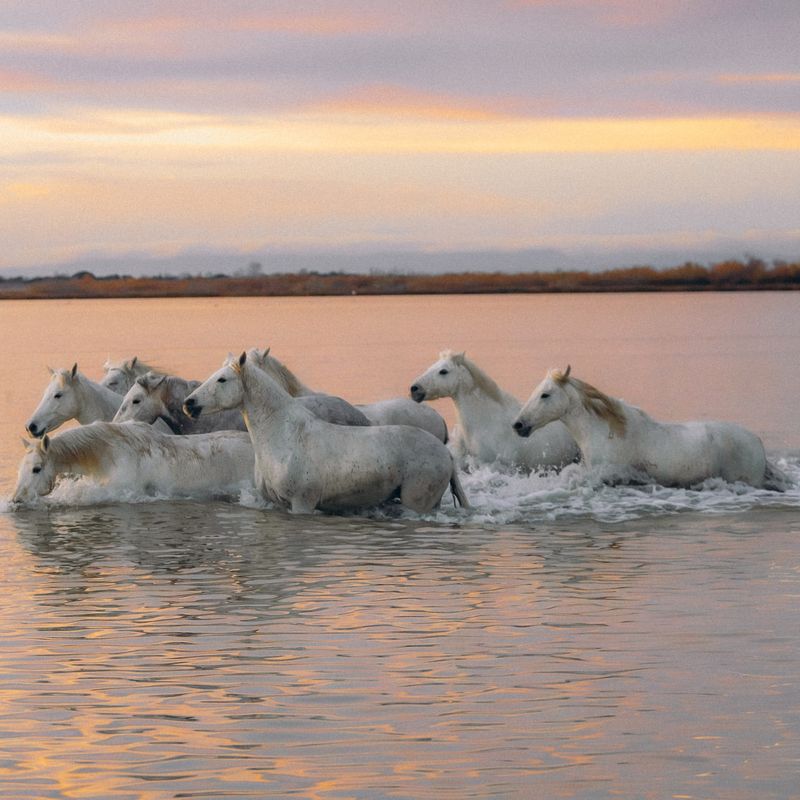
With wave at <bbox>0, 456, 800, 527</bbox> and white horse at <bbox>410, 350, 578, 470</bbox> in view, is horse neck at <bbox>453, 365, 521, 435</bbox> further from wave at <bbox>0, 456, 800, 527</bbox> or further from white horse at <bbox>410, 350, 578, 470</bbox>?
wave at <bbox>0, 456, 800, 527</bbox>

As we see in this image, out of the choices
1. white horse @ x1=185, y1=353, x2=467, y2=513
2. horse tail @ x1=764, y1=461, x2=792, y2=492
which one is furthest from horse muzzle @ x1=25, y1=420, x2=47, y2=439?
horse tail @ x1=764, y1=461, x2=792, y2=492

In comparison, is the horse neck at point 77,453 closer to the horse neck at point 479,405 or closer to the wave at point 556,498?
the wave at point 556,498

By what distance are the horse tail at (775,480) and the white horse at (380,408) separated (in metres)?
3.40

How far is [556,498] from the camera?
51.0ft

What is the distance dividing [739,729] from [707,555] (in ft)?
16.9

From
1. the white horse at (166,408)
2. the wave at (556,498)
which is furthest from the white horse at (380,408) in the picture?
the wave at (556,498)

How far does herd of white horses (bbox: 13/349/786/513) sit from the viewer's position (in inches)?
564

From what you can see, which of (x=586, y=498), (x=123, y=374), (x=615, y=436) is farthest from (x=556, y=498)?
(x=123, y=374)

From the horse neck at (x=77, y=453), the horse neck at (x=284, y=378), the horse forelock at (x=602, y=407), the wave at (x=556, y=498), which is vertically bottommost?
the wave at (x=556, y=498)

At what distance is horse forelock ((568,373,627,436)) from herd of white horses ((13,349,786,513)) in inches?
0.5

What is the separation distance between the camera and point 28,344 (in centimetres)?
8112

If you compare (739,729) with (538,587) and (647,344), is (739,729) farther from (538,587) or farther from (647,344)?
(647,344)

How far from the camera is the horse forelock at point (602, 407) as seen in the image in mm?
15766

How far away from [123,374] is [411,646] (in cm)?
1050
